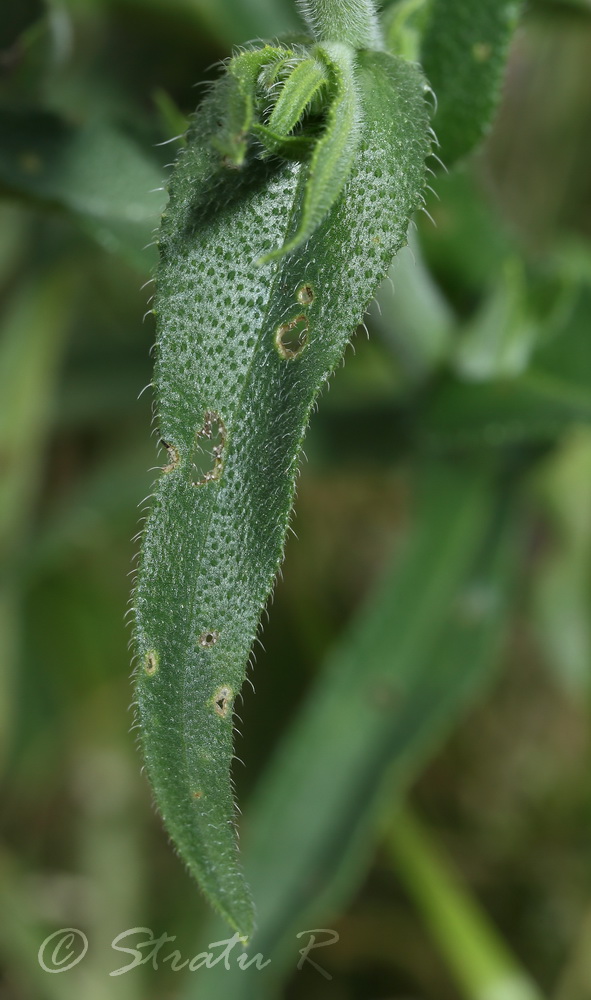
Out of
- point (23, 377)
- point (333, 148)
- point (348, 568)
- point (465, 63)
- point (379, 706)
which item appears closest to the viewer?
point (333, 148)

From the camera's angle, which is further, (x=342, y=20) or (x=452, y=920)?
(x=452, y=920)

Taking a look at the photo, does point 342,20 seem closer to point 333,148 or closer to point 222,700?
point 333,148

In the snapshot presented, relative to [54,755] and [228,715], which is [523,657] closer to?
[54,755]

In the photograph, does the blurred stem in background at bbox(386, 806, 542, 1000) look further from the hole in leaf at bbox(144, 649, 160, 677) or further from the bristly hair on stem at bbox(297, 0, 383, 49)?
the bristly hair on stem at bbox(297, 0, 383, 49)

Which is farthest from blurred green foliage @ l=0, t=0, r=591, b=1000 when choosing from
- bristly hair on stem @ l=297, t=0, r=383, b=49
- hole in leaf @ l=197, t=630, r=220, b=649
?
hole in leaf @ l=197, t=630, r=220, b=649

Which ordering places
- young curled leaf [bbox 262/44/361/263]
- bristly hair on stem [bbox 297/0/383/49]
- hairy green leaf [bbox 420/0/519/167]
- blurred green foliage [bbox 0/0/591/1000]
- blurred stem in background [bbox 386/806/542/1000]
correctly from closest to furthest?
1. young curled leaf [bbox 262/44/361/263]
2. bristly hair on stem [bbox 297/0/383/49]
3. hairy green leaf [bbox 420/0/519/167]
4. blurred green foliage [bbox 0/0/591/1000]
5. blurred stem in background [bbox 386/806/542/1000]

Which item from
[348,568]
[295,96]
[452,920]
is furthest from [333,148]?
[348,568]

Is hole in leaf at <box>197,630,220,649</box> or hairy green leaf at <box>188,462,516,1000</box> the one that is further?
hairy green leaf at <box>188,462,516,1000</box>

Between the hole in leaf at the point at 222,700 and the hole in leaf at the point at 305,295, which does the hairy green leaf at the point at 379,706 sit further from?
the hole in leaf at the point at 305,295
